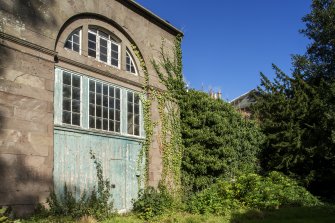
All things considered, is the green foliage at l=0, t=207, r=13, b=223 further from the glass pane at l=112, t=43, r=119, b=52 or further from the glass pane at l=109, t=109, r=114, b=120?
the glass pane at l=112, t=43, r=119, b=52

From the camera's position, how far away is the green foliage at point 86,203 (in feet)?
29.5

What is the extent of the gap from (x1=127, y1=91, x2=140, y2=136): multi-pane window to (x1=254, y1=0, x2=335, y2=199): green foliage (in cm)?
715

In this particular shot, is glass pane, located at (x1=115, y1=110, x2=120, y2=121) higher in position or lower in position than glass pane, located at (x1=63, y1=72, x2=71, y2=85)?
lower

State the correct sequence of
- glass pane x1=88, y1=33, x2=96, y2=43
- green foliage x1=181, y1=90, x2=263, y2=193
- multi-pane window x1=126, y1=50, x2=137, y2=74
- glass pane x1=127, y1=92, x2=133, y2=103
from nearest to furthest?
glass pane x1=88, y1=33, x2=96, y2=43 < glass pane x1=127, y1=92, x2=133, y2=103 < multi-pane window x1=126, y1=50, x2=137, y2=74 < green foliage x1=181, y1=90, x2=263, y2=193

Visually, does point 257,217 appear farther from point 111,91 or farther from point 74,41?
point 74,41

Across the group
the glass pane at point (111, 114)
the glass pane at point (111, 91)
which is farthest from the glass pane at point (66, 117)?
the glass pane at point (111, 91)

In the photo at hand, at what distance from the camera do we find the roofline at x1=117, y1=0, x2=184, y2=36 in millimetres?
12736

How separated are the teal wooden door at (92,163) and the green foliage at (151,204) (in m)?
0.60

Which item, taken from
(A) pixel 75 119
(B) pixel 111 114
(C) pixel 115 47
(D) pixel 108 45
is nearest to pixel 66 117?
(A) pixel 75 119

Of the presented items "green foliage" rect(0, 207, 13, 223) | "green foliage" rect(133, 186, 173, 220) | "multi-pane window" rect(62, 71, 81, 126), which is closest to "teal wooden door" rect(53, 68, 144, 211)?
"multi-pane window" rect(62, 71, 81, 126)

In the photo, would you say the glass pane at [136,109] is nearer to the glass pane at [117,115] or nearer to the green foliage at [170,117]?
the glass pane at [117,115]

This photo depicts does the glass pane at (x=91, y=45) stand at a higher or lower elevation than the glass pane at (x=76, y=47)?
higher

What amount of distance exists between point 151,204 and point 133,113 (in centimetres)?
303

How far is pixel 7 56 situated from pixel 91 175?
154 inches
